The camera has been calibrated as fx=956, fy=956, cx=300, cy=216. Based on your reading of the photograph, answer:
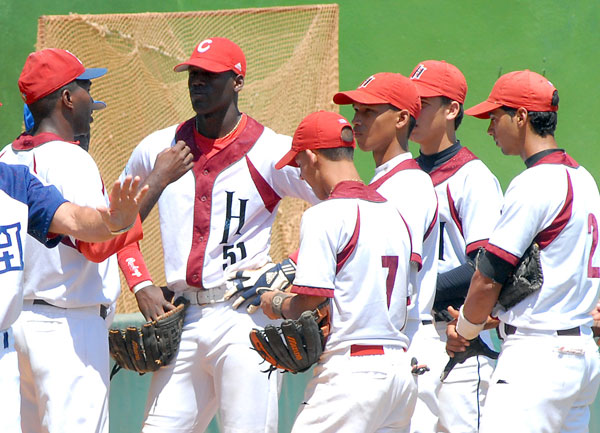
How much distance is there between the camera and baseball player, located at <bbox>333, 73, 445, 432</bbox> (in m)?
4.54

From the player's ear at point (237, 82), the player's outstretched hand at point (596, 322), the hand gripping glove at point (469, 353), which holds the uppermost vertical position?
the player's ear at point (237, 82)

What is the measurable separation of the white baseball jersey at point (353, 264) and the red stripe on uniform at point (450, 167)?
1.23 meters

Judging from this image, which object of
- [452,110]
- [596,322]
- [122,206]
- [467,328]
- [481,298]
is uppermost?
[122,206]

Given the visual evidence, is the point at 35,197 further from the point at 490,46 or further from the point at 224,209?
the point at 490,46

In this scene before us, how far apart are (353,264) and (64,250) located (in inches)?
53.6

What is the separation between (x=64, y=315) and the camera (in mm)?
4348

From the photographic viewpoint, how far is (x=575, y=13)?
892 centimetres

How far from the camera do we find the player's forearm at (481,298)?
163 inches

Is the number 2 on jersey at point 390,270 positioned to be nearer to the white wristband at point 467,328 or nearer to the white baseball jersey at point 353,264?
the white baseball jersey at point 353,264

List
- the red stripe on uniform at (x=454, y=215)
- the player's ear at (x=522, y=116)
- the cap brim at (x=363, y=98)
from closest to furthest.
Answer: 1. the player's ear at (x=522, y=116)
2. the cap brim at (x=363, y=98)
3. the red stripe on uniform at (x=454, y=215)

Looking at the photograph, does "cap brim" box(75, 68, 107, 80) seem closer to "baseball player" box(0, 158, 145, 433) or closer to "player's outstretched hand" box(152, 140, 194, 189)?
"player's outstretched hand" box(152, 140, 194, 189)

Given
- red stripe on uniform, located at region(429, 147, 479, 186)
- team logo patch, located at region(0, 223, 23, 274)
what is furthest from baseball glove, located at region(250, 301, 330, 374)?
red stripe on uniform, located at region(429, 147, 479, 186)

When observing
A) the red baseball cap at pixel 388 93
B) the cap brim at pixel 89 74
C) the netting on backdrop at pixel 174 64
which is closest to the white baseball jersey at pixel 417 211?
the red baseball cap at pixel 388 93

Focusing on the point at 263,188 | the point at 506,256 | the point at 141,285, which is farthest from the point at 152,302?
the point at 506,256
